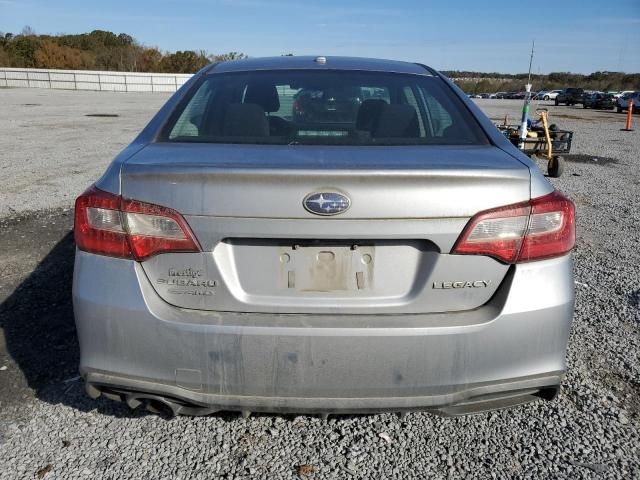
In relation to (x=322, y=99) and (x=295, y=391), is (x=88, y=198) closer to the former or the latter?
(x=295, y=391)

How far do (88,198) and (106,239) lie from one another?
175mm

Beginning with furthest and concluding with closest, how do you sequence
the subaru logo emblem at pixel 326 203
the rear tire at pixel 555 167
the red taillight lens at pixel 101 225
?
1. the rear tire at pixel 555 167
2. the red taillight lens at pixel 101 225
3. the subaru logo emblem at pixel 326 203

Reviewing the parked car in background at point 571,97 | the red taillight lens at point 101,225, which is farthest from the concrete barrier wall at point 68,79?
the red taillight lens at point 101,225

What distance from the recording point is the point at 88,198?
80.9 inches

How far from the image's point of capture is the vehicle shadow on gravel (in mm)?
2799

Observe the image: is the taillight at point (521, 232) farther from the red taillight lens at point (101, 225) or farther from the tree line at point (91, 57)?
the tree line at point (91, 57)

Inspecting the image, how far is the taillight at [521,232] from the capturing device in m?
1.95

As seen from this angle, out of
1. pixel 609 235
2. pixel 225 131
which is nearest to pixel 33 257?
pixel 225 131

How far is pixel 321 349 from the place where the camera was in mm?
1925

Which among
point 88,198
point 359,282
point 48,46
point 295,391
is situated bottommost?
point 295,391

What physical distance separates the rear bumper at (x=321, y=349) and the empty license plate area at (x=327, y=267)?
0.38ft

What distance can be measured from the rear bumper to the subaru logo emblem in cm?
39

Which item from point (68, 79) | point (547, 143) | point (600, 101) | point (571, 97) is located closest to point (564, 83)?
point (571, 97)

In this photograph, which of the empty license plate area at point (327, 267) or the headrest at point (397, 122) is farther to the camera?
the headrest at point (397, 122)
